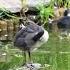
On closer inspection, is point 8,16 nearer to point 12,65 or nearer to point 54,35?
point 54,35

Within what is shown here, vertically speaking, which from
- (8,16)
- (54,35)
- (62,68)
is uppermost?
(8,16)

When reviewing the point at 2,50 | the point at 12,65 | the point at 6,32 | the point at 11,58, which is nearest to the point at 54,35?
the point at 6,32

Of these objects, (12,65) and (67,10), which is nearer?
(12,65)

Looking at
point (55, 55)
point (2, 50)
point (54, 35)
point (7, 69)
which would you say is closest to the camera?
point (7, 69)

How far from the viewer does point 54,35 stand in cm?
927

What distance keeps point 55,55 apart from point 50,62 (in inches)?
21.6

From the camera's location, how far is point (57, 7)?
12.4 m

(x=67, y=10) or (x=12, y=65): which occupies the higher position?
(x=67, y=10)

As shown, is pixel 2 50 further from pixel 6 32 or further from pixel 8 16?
pixel 8 16

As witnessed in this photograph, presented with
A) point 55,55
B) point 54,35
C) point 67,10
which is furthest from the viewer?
point 67,10

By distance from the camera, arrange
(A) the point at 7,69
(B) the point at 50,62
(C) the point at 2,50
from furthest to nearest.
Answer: (C) the point at 2,50 < (B) the point at 50,62 < (A) the point at 7,69

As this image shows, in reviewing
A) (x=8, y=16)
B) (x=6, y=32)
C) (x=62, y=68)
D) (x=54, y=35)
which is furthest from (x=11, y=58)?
(x=8, y=16)

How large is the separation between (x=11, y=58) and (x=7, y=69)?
36.4 inches

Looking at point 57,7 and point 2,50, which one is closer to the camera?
point 2,50
